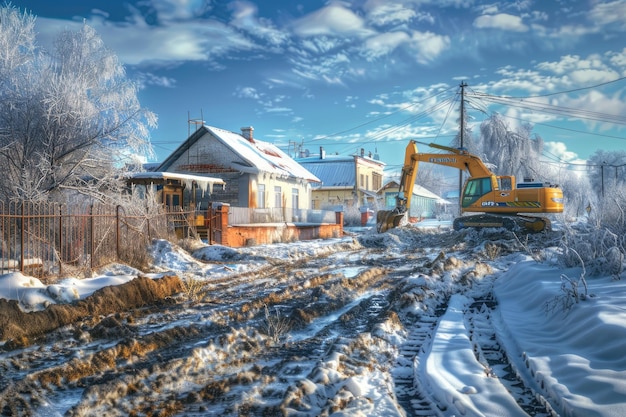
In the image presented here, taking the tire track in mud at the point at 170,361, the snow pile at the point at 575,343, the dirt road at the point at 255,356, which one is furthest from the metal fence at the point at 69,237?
the snow pile at the point at 575,343

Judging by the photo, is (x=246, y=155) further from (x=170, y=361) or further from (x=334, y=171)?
(x=334, y=171)

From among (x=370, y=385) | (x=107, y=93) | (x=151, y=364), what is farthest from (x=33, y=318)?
(x=107, y=93)

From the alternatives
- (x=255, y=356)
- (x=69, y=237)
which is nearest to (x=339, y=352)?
(x=255, y=356)

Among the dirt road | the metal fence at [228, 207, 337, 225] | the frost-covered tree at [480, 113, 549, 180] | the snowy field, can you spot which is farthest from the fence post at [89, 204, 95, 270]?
the frost-covered tree at [480, 113, 549, 180]

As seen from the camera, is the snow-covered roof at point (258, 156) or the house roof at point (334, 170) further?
the house roof at point (334, 170)

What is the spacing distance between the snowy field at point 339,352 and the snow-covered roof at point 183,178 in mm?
11461

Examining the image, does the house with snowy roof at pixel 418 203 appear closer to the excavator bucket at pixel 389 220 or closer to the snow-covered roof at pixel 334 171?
the snow-covered roof at pixel 334 171

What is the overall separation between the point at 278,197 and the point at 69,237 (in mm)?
18090

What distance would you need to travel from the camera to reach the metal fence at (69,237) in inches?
415

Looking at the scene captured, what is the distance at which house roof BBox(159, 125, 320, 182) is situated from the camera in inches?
1017

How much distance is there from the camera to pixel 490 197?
2228 cm

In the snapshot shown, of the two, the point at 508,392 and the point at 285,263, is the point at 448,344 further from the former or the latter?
the point at 285,263

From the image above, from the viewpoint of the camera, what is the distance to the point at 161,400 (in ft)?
14.7

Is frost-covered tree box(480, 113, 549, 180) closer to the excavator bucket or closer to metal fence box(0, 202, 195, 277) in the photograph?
the excavator bucket
